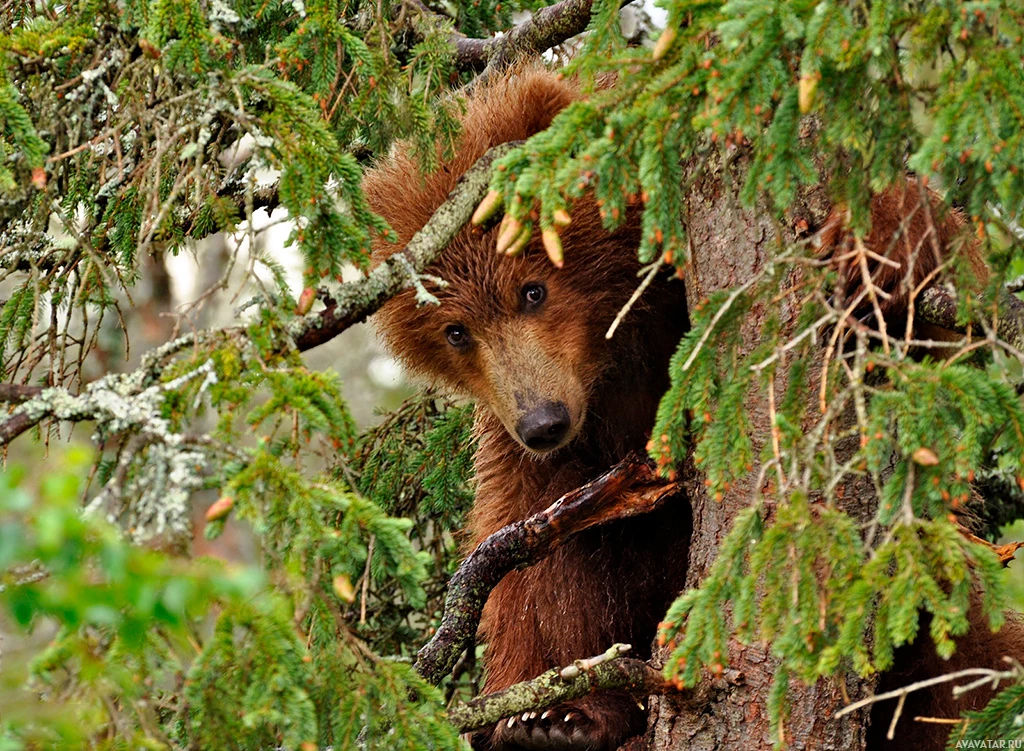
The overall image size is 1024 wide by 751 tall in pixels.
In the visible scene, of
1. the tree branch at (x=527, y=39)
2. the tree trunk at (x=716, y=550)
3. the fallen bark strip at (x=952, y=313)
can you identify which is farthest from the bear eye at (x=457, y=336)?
the fallen bark strip at (x=952, y=313)

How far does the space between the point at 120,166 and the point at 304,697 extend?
132 cm

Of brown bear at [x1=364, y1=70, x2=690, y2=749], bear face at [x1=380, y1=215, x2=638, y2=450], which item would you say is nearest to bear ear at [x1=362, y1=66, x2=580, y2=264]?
brown bear at [x1=364, y1=70, x2=690, y2=749]

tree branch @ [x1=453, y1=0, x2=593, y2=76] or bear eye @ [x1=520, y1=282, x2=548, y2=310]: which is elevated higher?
tree branch @ [x1=453, y1=0, x2=593, y2=76]

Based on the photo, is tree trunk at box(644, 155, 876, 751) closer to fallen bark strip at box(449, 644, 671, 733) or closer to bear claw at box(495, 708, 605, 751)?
fallen bark strip at box(449, 644, 671, 733)

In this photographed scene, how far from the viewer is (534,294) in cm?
420

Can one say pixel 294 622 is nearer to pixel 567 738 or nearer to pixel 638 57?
pixel 638 57

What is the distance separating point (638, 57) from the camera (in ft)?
7.38

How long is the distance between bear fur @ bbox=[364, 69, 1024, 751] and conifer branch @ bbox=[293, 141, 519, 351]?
0.92m

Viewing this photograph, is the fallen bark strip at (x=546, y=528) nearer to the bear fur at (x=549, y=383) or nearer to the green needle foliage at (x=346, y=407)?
the bear fur at (x=549, y=383)

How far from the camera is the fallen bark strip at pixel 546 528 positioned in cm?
352

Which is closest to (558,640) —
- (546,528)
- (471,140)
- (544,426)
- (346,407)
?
(546,528)

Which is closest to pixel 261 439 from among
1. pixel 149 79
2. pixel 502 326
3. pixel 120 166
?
pixel 120 166

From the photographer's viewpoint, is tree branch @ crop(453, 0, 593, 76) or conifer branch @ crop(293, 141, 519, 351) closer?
conifer branch @ crop(293, 141, 519, 351)

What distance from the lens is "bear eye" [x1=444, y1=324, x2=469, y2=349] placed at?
4.38 meters
